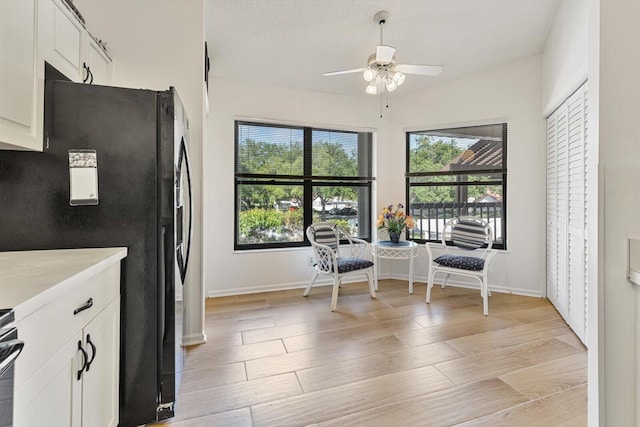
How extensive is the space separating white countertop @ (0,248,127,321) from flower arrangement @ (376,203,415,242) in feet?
10.1

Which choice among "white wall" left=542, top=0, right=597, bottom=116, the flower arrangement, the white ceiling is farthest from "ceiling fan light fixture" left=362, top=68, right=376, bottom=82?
the flower arrangement

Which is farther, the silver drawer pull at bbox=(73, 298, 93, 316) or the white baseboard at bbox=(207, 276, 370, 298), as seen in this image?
the white baseboard at bbox=(207, 276, 370, 298)

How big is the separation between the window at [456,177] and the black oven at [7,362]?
4.17 metres

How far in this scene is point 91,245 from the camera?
4.59ft

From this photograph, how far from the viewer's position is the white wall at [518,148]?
347cm

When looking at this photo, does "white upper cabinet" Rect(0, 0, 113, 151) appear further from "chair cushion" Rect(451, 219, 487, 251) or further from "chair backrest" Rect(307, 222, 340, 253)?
"chair cushion" Rect(451, 219, 487, 251)

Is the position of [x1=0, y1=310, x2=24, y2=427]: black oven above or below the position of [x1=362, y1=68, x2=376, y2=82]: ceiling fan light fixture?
below

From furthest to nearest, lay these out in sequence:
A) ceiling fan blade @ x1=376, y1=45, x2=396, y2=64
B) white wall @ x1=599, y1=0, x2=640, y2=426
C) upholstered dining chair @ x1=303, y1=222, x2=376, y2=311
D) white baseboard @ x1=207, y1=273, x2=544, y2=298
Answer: white baseboard @ x1=207, y1=273, x2=544, y2=298, upholstered dining chair @ x1=303, y1=222, x2=376, y2=311, ceiling fan blade @ x1=376, y1=45, x2=396, y2=64, white wall @ x1=599, y1=0, x2=640, y2=426

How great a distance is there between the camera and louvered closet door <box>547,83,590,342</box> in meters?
2.45

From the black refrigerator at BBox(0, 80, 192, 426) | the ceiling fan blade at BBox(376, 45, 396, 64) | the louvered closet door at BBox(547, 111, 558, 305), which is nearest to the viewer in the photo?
the black refrigerator at BBox(0, 80, 192, 426)

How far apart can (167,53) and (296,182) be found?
2.08m

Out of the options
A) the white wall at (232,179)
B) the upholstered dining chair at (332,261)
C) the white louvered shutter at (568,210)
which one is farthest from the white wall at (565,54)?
the upholstered dining chair at (332,261)

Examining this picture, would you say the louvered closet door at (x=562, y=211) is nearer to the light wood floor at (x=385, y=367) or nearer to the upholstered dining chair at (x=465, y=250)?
the light wood floor at (x=385, y=367)

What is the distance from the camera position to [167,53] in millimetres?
2318
